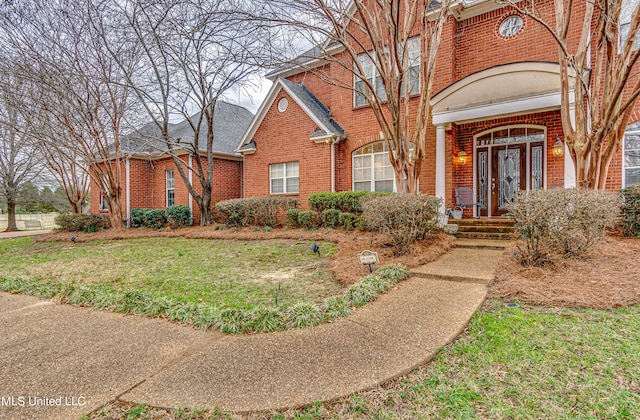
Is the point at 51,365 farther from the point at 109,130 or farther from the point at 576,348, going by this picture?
the point at 109,130

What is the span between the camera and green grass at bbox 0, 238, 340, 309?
175 inches

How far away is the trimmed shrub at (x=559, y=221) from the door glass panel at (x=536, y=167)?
4.80 m

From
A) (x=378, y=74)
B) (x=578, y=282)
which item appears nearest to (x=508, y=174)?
(x=378, y=74)

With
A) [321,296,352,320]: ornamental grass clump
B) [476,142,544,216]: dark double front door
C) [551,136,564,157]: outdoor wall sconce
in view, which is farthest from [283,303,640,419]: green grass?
[476,142,544,216]: dark double front door

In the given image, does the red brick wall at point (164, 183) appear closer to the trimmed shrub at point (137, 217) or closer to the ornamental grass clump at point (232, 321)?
the trimmed shrub at point (137, 217)

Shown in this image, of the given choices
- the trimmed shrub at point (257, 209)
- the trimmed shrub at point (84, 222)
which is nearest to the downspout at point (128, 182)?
the trimmed shrub at point (84, 222)

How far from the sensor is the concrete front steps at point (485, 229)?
24.1 ft

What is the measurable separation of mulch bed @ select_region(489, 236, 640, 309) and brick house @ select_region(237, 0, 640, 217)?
3.52 metres

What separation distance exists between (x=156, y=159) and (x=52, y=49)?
673 centimetres

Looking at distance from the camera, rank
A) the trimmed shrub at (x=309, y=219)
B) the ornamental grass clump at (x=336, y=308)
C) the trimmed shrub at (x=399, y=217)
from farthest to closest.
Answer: the trimmed shrub at (x=309, y=219)
the trimmed shrub at (x=399, y=217)
the ornamental grass clump at (x=336, y=308)

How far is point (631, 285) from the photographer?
3.95m

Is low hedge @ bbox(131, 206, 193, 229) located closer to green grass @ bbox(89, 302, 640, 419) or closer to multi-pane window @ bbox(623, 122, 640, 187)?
green grass @ bbox(89, 302, 640, 419)

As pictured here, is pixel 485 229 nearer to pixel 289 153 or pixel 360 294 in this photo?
pixel 360 294

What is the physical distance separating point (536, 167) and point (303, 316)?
30.2ft
